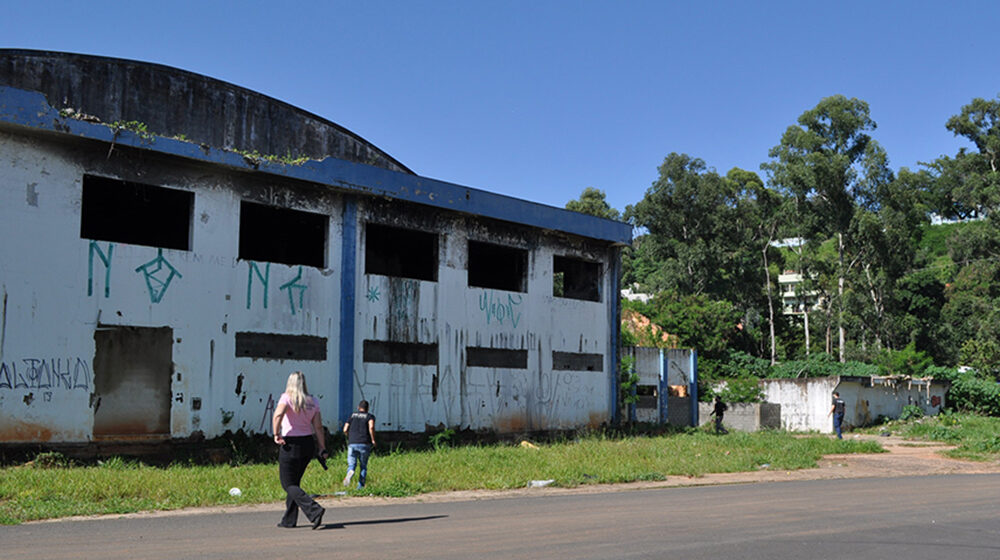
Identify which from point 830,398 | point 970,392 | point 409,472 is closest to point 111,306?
point 409,472

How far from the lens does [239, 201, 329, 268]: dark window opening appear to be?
22.1 metres

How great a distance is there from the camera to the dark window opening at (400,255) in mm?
25062

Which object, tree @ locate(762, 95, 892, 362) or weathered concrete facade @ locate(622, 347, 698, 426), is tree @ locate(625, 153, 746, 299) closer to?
tree @ locate(762, 95, 892, 362)

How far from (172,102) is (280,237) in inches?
172

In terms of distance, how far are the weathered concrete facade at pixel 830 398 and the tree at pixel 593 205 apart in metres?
28.5

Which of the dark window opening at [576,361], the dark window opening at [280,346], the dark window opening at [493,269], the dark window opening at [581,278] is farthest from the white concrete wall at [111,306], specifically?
the dark window opening at [581,278]

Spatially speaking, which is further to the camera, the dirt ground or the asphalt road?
the dirt ground

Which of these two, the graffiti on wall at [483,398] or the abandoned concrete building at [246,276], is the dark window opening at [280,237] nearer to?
the abandoned concrete building at [246,276]

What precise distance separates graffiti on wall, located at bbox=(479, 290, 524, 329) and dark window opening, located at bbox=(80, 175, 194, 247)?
7.72 meters

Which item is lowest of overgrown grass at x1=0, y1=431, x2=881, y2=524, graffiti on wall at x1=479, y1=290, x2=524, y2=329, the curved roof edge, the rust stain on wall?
overgrown grass at x1=0, y1=431, x2=881, y2=524

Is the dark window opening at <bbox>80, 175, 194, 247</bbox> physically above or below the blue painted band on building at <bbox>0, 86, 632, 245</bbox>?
below

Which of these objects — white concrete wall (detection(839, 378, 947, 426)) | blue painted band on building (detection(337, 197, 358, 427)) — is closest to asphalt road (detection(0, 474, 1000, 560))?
blue painted band on building (detection(337, 197, 358, 427))

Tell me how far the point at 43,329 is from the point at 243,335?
3920 millimetres

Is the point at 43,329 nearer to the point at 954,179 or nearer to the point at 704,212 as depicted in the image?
the point at 704,212
